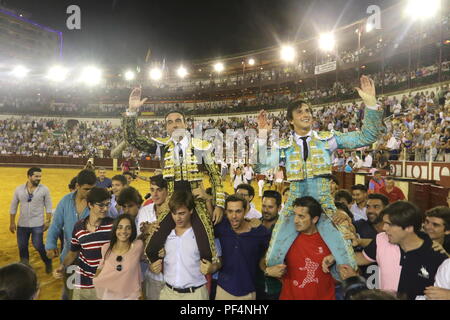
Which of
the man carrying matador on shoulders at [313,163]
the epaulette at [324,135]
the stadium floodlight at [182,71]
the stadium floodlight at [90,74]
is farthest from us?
the stadium floodlight at [182,71]

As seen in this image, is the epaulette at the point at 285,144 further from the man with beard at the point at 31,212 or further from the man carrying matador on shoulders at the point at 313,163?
the man with beard at the point at 31,212

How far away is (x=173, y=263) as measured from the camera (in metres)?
2.82

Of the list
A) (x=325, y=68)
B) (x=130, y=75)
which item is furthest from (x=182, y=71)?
(x=325, y=68)

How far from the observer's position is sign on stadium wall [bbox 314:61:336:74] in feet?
88.6

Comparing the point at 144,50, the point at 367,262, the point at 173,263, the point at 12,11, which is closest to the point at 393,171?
the point at 367,262

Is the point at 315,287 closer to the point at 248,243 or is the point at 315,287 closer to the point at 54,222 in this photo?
the point at 248,243

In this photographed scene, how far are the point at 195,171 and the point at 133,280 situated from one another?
110cm

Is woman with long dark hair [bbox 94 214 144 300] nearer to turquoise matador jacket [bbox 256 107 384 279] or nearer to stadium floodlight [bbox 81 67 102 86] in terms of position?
turquoise matador jacket [bbox 256 107 384 279]

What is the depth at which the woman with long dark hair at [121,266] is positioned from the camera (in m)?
2.91

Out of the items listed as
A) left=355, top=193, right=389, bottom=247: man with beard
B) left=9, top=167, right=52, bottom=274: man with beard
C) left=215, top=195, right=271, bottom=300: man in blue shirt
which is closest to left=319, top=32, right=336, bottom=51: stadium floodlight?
left=355, top=193, right=389, bottom=247: man with beard

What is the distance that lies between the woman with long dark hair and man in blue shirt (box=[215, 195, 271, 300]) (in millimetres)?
704

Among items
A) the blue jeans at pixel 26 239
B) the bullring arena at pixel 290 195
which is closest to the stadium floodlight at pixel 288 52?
the bullring arena at pixel 290 195

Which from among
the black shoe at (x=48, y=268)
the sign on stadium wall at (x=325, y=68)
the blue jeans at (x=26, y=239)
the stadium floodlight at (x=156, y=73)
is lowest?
the black shoe at (x=48, y=268)

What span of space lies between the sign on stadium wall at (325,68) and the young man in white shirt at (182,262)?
86.8 ft
